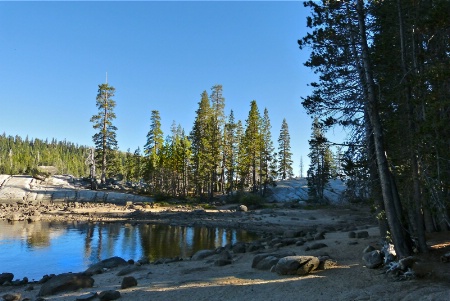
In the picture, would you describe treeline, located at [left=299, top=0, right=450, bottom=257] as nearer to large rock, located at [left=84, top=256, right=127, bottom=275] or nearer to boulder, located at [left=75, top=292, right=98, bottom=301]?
boulder, located at [left=75, top=292, right=98, bottom=301]

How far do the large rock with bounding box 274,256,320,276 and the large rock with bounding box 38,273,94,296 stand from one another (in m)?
6.82

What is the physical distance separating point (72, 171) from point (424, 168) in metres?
156

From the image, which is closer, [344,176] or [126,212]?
[344,176]

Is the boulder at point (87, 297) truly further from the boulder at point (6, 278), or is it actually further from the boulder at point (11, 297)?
the boulder at point (6, 278)

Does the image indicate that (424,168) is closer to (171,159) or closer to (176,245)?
(176,245)

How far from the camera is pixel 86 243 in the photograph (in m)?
25.4

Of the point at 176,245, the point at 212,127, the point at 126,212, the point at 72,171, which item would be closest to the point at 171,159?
the point at 212,127

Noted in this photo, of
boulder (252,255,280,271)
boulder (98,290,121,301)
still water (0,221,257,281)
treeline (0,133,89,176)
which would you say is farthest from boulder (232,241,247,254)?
treeline (0,133,89,176)

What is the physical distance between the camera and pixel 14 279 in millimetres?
16016

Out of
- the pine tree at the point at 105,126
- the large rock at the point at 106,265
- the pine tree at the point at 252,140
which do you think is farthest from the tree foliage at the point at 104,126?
the large rock at the point at 106,265

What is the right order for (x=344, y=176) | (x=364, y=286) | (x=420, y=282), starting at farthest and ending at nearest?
(x=344, y=176) → (x=364, y=286) → (x=420, y=282)

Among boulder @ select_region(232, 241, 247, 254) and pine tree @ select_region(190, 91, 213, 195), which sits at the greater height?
pine tree @ select_region(190, 91, 213, 195)

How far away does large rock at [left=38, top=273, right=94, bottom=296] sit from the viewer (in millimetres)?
11883

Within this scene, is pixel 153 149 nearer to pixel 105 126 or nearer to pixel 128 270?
pixel 105 126
